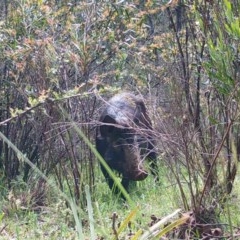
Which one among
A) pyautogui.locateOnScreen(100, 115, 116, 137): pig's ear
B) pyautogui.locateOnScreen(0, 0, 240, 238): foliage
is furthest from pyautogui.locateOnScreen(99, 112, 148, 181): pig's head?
pyautogui.locateOnScreen(0, 0, 240, 238): foliage

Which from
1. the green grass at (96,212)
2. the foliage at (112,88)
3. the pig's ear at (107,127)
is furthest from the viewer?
the pig's ear at (107,127)

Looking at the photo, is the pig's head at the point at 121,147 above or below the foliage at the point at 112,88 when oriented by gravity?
below

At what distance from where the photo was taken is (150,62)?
870 cm

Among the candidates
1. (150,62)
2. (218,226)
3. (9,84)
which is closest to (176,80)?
(218,226)

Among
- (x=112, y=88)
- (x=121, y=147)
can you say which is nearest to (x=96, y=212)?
(x=112, y=88)

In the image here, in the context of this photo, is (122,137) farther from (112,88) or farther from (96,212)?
(112,88)

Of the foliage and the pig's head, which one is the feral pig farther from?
the foliage

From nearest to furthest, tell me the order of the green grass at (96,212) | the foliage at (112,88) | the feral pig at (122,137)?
1. the foliage at (112,88)
2. the green grass at (96,212)
3. the feral pig at (122,137)

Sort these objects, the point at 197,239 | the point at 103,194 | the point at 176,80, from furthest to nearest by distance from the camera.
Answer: the point at 103,194 → the point at 176,80 → the point at 197,239

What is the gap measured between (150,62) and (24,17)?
2.14m

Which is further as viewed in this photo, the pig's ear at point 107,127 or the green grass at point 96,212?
the pig's ear at point 107,127

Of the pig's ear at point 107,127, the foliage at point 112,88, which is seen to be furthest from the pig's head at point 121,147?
the foliage at point 112,88

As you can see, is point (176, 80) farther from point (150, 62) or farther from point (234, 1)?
point (150, 62)

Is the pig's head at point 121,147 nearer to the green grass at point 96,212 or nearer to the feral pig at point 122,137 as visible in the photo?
the feral pig at point 122,137
